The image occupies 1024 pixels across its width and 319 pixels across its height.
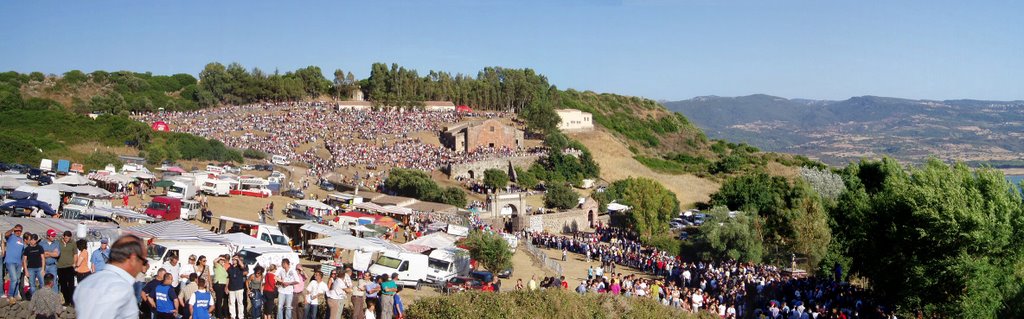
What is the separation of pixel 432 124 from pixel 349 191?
2868cm

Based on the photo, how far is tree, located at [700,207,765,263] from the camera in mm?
35406

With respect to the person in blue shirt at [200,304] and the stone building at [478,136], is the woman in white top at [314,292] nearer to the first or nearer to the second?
the person in blue shirt at [200,304]

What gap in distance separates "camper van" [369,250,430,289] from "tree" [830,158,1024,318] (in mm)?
13922

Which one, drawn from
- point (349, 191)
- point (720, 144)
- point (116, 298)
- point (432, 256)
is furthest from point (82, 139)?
point (720, 144)

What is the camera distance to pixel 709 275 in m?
24.0

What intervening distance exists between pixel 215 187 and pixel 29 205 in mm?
11771

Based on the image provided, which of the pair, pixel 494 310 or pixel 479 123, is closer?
pixel 494 310

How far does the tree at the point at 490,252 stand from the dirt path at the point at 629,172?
40668 mm

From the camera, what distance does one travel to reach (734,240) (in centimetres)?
3578

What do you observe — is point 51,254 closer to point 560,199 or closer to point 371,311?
point 371,311

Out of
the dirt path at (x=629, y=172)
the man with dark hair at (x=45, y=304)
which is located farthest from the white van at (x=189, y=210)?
the dirt path at (x=629, y=172)

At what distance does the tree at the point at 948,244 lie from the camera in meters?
22.0

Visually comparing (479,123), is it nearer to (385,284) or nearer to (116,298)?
(385,284)

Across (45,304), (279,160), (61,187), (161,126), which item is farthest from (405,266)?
(161,126)
